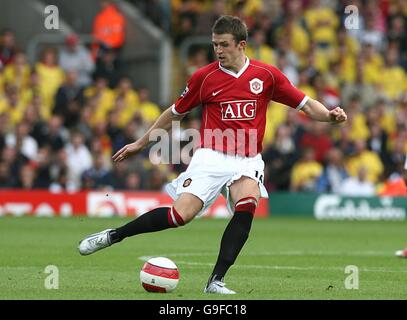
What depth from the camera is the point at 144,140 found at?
10062 mm

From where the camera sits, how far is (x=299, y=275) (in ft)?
37.1

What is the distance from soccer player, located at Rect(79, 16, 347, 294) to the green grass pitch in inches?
25.5

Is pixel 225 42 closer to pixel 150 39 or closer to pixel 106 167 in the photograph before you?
pixel 106 167

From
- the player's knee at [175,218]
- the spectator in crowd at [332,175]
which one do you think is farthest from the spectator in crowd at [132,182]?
the player's knee at [175,218]

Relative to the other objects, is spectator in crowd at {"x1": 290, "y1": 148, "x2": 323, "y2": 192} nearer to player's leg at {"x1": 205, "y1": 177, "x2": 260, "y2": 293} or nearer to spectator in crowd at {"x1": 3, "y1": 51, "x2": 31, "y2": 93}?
spectator in crowd at {"x1": 3, "y1": 51, "x2": 31, "y2": 93}

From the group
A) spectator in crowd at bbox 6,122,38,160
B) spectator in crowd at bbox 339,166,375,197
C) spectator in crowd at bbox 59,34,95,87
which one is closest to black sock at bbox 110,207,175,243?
spectator in crowd at bbox 6,122,38,160

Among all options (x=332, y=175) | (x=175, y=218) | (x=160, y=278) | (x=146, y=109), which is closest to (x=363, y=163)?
(x=332, y=175)

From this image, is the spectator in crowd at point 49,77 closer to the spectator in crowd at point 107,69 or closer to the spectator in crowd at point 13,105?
the spectator in crowd at point 13,105

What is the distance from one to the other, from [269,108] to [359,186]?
8.42 feet

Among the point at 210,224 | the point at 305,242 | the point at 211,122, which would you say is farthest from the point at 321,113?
the point at 210,224

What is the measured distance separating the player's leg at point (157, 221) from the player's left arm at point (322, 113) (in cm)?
128

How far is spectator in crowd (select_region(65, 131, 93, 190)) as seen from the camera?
853 inches

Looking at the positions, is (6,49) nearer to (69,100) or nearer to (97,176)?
(69,100)

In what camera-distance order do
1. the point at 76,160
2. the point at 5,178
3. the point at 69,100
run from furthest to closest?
the point at 69,100 < the point at 76,160 < the point at 5,178
